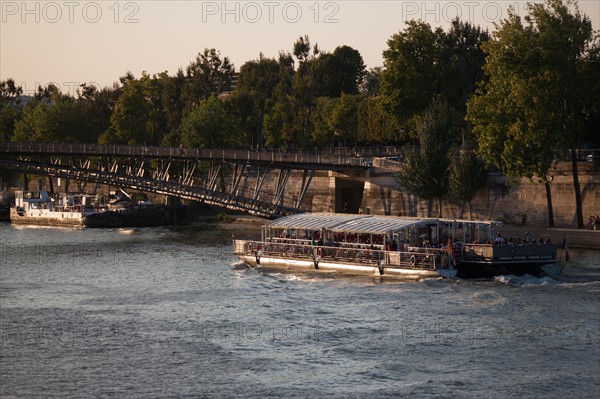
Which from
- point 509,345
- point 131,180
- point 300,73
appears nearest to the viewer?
point 509,345

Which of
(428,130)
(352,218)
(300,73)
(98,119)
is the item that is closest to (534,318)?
(352,218)

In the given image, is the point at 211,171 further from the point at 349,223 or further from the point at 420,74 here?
the point at 349,223

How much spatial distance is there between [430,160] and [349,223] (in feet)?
84.2

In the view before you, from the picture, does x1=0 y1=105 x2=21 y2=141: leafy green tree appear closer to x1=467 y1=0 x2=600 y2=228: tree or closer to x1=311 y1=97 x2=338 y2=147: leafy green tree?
x1=311 y1=97 x2=338 y2=147: leafy green tree

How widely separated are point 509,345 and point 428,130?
5145 centimetres

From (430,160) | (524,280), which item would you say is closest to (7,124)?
(430,160)

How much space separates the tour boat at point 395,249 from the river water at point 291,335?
4.17ft

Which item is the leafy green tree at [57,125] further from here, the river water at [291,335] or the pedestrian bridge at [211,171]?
the river water at [291,335]

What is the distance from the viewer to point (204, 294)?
62344mm

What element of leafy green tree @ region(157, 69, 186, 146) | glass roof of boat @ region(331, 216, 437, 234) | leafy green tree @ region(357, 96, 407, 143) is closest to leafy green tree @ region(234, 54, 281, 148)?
leafy green tree @ region(157, 69, 186, 146)

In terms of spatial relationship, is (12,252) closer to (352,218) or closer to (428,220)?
(352,218)

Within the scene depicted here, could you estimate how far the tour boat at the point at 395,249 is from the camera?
64.3m

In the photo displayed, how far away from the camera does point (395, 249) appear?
68188 mm

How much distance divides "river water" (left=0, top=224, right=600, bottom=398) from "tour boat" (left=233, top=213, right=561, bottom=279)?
1272 millimetres
